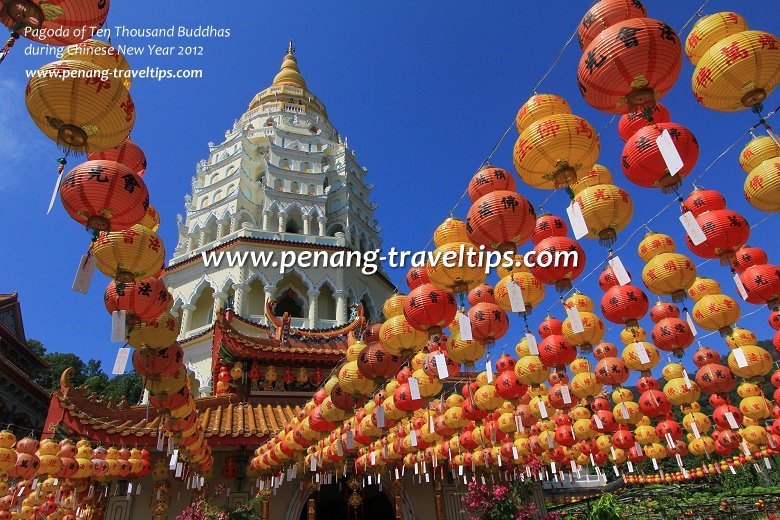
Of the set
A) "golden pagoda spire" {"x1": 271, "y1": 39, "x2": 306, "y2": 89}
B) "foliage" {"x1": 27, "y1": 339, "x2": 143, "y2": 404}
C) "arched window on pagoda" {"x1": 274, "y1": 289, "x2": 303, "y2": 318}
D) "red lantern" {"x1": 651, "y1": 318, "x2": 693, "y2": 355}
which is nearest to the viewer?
"red lantern" {"x1": 651, "y1": 318, "x2": 693, "y2": 355}

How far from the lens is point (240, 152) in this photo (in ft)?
78.9

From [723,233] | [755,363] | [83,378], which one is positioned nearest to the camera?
[723,233]

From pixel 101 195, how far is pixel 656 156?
4.58 meters

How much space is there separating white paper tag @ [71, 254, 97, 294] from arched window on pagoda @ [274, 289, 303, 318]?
54.6 ft

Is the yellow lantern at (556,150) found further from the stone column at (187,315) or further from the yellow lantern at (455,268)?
the stone column at (187,315)

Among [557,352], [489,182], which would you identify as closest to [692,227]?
[489,182]

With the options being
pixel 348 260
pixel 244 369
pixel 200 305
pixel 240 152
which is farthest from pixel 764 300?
pixel 240 152

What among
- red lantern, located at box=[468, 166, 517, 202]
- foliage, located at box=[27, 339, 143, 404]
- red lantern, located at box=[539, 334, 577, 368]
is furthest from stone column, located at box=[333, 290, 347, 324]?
foliage, located at box=[27, 339, 143, 404]

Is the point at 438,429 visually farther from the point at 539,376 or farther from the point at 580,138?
the point at 580,138

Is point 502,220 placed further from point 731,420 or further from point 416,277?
point 731,420

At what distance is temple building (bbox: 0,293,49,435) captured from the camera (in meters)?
19.8

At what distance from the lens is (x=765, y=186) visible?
4582 mm

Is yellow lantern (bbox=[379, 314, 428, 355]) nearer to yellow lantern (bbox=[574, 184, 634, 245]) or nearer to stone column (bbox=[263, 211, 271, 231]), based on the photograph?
yellow lantern (bbox=[574, 184, 634, 245])

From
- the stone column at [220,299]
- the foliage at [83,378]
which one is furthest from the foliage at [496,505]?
the foliage at [83,378]
